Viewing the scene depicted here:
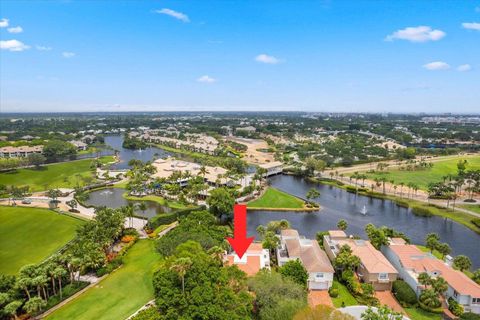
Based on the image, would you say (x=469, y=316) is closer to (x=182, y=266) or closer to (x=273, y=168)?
(x=182, y=266)

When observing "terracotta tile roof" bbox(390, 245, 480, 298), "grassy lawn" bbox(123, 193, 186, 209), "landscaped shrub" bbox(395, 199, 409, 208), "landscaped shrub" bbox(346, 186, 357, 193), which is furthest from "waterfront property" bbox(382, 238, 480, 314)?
"grassy lawn" bbox(123, 193, 186, 209)

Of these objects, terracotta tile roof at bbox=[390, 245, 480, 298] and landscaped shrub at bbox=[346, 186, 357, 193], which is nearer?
terracotta tile roof at bbox=[390, 245, 480, 298]

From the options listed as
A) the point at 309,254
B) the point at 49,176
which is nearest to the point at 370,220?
the point at 309,254

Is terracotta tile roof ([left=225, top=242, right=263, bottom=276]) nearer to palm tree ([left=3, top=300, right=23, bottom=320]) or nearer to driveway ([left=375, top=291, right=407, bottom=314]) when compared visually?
driveway ([left=375, top=291, right=407, bottom=314])

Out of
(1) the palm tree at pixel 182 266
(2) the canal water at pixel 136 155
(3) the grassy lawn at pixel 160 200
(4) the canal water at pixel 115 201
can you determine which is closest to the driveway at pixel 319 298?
(1) the palm tree at pixel 182 266

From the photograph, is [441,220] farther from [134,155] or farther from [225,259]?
[134,155]

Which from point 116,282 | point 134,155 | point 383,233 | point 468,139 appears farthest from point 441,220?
point 468,139
